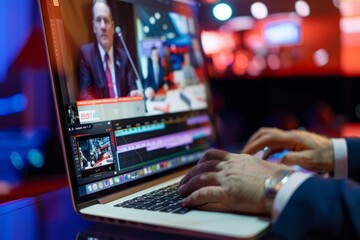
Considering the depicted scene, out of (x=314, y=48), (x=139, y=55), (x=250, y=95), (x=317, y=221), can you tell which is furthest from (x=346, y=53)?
(x=317, y=221)

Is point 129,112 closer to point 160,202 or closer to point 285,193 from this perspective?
point 160,202

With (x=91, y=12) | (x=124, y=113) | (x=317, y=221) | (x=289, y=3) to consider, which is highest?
(x=289, y=3)

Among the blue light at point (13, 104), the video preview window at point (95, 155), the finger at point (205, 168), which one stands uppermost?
the blue light at point (13, 104)

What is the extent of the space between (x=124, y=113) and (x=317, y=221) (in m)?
0.51

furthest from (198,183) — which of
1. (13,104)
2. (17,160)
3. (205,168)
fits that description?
(17,160)

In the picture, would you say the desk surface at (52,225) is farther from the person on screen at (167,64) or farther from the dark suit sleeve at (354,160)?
the dark suit sleeve at (354,160)

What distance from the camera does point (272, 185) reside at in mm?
713

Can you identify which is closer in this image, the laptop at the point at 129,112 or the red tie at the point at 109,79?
the laptop at the point at 129,112

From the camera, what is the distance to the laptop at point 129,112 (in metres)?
0.79

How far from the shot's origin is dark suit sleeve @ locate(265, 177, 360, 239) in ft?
2.15

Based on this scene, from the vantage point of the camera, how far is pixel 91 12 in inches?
37.2

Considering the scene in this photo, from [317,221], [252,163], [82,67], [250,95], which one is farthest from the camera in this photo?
[250,95]

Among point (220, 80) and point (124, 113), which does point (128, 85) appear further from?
point (220, 80)

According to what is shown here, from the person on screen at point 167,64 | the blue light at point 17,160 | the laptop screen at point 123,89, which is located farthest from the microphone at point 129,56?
the blue light at point 17,160
